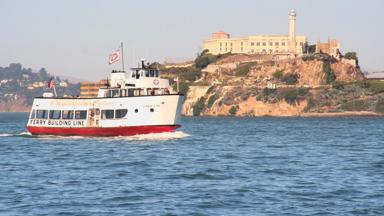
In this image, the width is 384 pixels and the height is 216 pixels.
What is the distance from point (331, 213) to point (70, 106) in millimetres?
55253

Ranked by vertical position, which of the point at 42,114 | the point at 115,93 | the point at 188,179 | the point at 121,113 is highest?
the point at 115,93

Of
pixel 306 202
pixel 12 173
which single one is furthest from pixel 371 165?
pixel 12 173

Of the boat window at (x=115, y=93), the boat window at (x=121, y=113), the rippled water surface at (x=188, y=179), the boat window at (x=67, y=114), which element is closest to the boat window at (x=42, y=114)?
the boat window at (x=67, y=114)

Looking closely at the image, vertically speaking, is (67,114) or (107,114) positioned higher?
(107,114)

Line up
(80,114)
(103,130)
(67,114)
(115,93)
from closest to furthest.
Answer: (115,93) → (103,130) → (80,114) → (67,114)

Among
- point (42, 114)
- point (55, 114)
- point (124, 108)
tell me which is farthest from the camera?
point (42, 114)

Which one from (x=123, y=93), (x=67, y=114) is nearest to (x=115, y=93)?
(x=123, y=93)

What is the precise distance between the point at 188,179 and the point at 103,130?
39390mm

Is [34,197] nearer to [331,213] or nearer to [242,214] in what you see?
[242,214]

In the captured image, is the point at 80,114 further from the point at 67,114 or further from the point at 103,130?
the point at 103,130

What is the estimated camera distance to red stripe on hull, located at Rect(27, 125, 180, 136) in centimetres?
8406

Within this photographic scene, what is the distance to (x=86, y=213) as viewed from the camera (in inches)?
1432

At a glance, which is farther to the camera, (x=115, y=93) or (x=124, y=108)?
(x=115, y=93)

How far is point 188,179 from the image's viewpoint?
158ft
